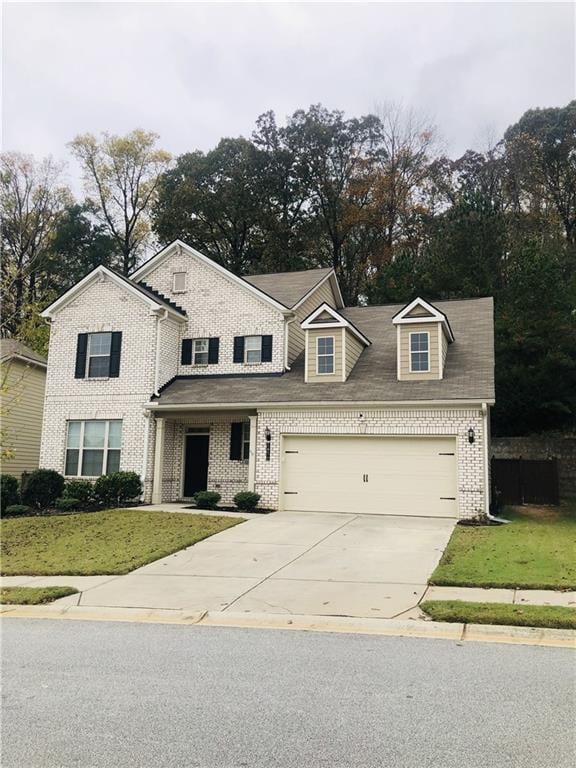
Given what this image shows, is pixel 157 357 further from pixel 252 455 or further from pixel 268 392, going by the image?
pixel 252 455

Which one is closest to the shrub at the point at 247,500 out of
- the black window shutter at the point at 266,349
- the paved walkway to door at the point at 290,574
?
the paved walkway to door at the point at 290,574

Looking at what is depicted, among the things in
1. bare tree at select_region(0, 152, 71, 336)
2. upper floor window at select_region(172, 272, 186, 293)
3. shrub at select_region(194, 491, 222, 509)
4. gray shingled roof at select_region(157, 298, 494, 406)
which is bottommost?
shrub at select_region(194, 491, 222, 509)

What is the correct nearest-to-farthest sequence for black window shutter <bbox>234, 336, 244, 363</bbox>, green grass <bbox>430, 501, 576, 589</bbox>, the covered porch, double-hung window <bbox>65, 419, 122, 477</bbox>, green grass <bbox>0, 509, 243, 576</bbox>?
green grass <bbox>430, 501, 576, 589</bbox> → green grass <bbox>0, 509, 243, 576</bbox> → the covered porch → double-hung window <bbox>65, 419, 122, 477</bbox> → black window shutter <bbox>234, 336, 244, 363</bbox>

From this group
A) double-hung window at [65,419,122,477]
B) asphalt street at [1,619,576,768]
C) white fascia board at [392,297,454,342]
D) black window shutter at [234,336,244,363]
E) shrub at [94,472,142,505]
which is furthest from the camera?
black window shutter at [234,336,244,363]

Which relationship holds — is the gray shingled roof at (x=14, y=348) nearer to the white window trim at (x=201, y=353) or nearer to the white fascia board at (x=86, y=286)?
the white fascia board at (x=86, y=286)

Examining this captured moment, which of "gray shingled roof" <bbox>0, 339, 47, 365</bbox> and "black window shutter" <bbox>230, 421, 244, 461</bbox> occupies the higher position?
"gray shingled roof" <bbox>0, 339, 47, 365</bbox>

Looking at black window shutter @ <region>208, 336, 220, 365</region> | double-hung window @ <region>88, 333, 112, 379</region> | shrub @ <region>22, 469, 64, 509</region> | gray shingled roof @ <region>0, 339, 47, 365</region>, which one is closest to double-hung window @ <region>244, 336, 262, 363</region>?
black window shutter @ <region>208, 336, 220, 365</region>

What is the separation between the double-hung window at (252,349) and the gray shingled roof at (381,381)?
739 millimetres

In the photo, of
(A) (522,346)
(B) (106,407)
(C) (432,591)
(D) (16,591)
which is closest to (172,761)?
(C) (432,591)

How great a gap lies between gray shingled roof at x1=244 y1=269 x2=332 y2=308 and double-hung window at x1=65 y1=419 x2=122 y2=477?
7147 millimetres

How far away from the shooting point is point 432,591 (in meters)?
8.83

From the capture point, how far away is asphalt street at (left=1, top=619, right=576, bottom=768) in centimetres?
405

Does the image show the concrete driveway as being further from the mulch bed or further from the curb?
the mulch bed

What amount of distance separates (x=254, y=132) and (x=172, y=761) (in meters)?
43.4
